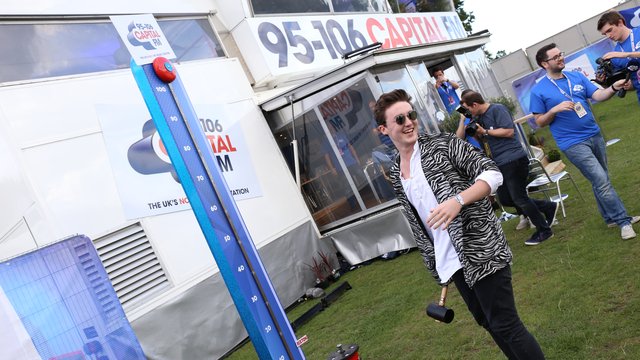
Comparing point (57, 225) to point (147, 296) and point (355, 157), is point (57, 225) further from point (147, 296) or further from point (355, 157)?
point (355, 157)

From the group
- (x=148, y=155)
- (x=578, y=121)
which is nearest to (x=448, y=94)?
(x=578, y=121)

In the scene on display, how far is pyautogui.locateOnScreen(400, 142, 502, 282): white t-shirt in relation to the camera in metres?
2.78

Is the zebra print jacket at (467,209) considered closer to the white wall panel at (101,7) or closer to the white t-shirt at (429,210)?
the white t-shirt at (429,210)

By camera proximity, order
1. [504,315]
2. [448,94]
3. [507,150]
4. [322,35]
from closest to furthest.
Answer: [504,315] < [507,150] < [448,94] < [322,35]

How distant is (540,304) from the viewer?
452 cm

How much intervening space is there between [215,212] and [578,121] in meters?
3.51

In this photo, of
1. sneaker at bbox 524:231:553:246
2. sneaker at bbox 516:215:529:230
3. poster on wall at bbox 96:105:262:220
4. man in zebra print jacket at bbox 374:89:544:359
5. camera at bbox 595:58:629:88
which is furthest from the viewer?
sneaker at bbox 516:215:529:230

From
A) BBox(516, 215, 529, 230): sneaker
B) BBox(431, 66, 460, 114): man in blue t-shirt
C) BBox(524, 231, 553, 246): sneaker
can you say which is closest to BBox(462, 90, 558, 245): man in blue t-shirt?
BBox(524, 231, 553, 246): sneaker

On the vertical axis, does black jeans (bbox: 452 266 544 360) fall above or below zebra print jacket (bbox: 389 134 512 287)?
below

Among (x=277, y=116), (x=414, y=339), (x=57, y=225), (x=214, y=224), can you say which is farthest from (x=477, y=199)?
(x=277, y=116)

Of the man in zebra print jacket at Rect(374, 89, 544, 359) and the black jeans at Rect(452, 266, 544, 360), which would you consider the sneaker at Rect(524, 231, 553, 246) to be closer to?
the man in zebra print jacket at Rect(374, 89, 544, 359)

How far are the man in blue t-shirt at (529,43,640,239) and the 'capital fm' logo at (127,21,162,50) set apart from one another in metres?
3.54

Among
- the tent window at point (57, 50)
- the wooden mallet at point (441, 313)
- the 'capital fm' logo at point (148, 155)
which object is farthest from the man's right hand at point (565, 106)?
the tent window at point (57, 50)

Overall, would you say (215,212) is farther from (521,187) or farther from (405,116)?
(521,187)
